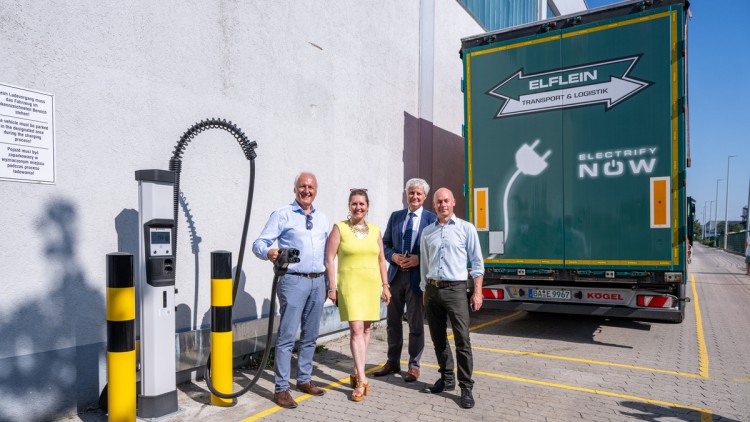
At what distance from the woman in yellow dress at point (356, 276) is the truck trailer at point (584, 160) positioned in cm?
287

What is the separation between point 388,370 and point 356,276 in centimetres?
122

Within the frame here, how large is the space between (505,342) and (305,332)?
322 centimetres

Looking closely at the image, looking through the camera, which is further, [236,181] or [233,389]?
[236,181]

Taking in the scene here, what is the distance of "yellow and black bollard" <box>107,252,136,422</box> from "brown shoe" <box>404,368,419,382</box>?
2311mm

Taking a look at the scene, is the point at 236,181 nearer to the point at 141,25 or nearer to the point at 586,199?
the point at 141,25

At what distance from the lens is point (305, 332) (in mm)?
4227

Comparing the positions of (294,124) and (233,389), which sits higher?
(294,124)

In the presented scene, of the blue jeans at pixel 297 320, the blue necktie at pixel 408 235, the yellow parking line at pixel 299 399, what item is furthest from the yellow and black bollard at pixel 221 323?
the blue necktie at pixel 408 235

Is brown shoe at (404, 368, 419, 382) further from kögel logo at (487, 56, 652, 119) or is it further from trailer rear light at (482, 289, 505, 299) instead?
kögel logo at (487, 56, 652, 119)

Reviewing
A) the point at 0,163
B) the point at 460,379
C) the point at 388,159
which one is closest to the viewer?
the point at 0,163

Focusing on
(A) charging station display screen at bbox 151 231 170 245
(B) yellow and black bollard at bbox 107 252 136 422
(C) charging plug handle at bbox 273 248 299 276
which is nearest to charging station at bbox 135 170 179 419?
(A) charging station display screen at bbox 151 231 170 245

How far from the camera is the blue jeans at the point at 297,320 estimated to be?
405 centimetres

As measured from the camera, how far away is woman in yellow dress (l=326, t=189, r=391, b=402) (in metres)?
4.21

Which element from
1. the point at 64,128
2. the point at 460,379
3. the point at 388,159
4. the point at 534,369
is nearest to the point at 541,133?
the point at 388,159
